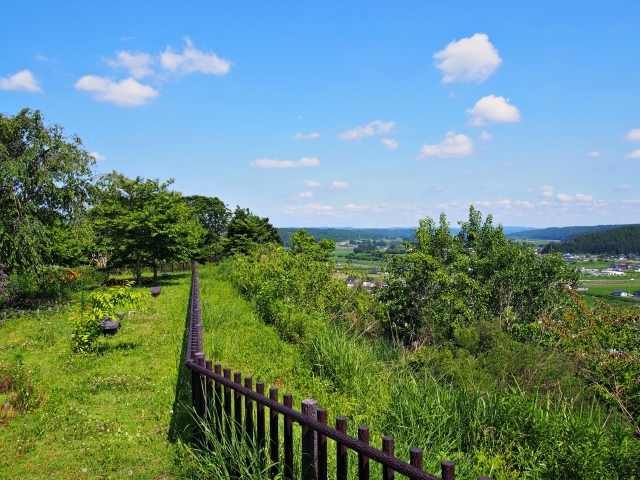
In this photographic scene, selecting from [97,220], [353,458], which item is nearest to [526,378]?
[353,458]

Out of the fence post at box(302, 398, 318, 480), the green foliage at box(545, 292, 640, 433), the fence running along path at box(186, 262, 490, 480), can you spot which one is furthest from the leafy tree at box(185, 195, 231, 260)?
the fence post at box(302, 398, 318, 480)

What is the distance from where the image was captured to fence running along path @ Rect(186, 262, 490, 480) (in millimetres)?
2039

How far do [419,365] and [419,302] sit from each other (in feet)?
23.7

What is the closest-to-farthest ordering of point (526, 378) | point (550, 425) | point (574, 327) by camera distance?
1. point (550, 425)
2. point (526, 378)
3. point (574, 327)

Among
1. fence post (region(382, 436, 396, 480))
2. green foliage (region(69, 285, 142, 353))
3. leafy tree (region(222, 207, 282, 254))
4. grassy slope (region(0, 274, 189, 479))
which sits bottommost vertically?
grassy slope (region(0, 274, 189, 479))

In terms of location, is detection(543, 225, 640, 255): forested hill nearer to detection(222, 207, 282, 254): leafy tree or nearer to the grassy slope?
detection(222, 207, 282, 254): leafy tree

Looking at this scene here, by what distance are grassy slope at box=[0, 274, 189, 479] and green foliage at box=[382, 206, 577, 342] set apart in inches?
265

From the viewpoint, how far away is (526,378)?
5.45m

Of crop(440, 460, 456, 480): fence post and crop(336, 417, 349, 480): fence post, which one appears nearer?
crop(440, 460, 456, 480): fence post

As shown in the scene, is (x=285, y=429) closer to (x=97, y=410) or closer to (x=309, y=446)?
(x=309, y=446)

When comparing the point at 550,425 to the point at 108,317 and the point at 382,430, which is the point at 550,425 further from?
the point at 108,317

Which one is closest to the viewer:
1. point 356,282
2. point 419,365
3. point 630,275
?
point 419,365

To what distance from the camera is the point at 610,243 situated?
1815 inches

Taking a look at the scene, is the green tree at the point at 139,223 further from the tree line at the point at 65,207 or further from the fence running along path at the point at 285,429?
the fence running along path at the point at 285,429
